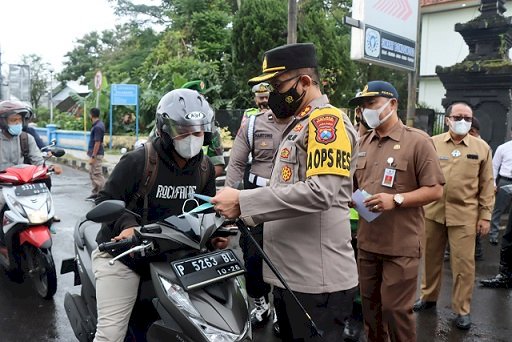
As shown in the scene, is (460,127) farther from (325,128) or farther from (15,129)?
(15,129)

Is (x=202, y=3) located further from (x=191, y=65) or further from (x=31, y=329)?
(x=31, y=329)

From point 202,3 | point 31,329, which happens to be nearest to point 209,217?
point 31,329

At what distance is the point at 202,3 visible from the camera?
70.6 feet

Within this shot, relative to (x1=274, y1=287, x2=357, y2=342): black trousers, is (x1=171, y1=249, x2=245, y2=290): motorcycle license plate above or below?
above

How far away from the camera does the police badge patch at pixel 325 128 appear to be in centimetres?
195

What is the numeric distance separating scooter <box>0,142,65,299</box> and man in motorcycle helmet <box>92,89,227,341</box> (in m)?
1.98

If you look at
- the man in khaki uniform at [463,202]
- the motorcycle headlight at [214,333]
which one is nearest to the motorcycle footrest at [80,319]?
the motorcycle headlight at [214,333]

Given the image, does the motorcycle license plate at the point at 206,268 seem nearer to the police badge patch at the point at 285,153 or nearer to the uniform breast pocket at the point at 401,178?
the police badge patch at the point at 285,153

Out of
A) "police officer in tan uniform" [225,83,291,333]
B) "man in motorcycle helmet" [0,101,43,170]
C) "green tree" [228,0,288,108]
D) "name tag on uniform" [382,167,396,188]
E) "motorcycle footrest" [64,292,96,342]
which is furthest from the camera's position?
"green tree" [228,0,288,108]

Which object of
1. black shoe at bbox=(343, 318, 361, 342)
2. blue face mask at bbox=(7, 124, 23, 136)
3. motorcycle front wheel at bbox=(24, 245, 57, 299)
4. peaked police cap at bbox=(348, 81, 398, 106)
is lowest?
black shoe at bbox=(343, 318, 361, 342)

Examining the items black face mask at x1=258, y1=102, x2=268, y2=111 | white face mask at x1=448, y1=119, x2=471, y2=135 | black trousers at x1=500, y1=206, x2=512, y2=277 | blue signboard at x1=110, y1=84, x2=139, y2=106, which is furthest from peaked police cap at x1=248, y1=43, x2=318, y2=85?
blue signboard at x1=110, y1=84, x2=139, y2=106

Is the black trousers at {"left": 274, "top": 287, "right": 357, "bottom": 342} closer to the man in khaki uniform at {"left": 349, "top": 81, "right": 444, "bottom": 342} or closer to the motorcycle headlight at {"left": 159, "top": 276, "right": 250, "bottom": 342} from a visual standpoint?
the motorcycle headlight at {"left": 159, "top": 276, "right": 250, "bottom": 342}

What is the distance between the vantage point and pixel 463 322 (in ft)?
12.9

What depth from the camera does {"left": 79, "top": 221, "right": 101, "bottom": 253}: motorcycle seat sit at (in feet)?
9.49
